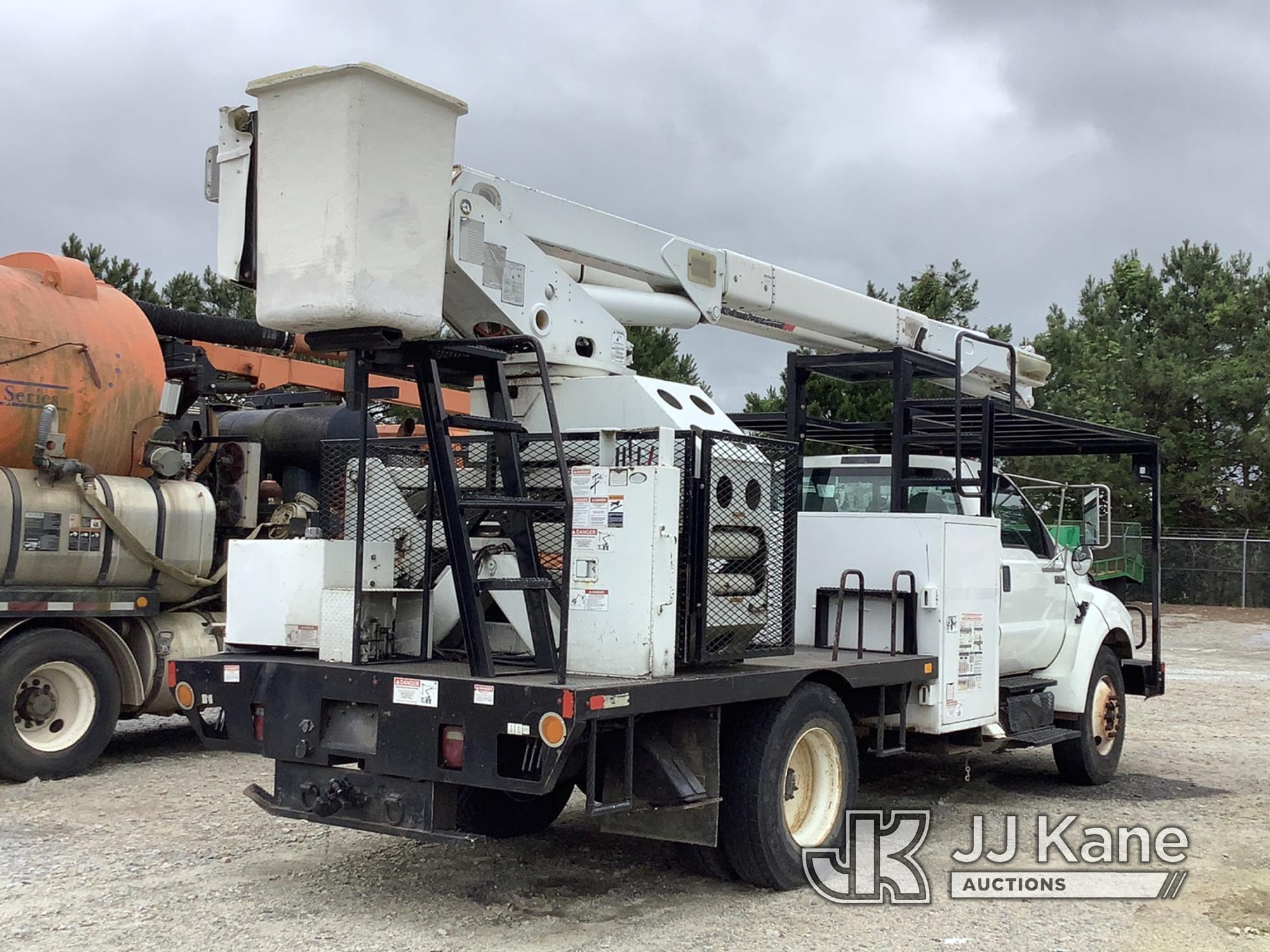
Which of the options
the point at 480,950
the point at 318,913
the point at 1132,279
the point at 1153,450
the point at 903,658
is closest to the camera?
the point at 480,950

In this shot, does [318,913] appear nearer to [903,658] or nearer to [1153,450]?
[903,658]

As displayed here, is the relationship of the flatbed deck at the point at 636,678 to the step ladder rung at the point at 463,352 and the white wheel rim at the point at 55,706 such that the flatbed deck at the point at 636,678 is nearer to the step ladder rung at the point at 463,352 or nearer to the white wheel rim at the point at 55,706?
the step ladder rung at the point at 463,352

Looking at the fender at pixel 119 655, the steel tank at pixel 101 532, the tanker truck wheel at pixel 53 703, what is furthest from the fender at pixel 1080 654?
the tanker truck wheel at pixel 53 703

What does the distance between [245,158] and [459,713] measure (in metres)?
2.76

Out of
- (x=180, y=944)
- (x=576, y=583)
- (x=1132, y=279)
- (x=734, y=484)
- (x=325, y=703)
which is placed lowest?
(x=180, y=944)

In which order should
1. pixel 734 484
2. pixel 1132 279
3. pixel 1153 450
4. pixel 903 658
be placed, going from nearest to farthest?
pixel 734 484 < pixel 903 658 < pixel 1153 450 < pixel 1132 279

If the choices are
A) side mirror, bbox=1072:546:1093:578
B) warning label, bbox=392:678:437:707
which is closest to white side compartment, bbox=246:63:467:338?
warning label, bbox=392:678:437:707

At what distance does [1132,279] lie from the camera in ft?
148

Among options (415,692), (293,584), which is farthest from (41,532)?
(415,692)

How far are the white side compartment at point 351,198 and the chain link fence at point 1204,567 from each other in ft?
95.6

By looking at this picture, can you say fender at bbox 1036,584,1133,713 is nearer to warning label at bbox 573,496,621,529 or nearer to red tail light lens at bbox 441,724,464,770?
warning label at bbox 573,496,621,529

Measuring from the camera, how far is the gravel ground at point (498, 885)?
598cm

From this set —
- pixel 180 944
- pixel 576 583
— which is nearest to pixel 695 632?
pixel 576 583

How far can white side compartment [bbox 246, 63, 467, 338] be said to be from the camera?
5.80m
